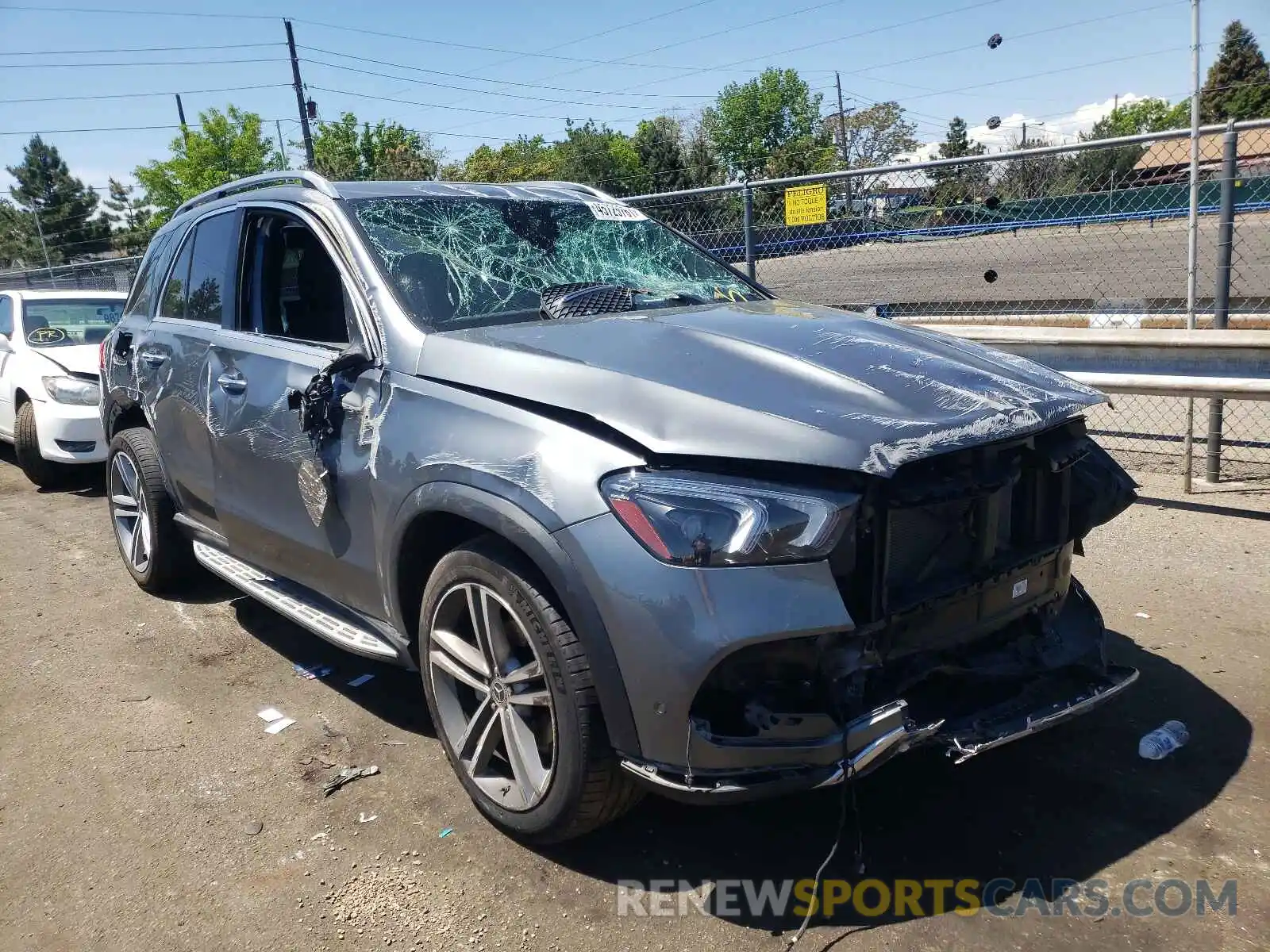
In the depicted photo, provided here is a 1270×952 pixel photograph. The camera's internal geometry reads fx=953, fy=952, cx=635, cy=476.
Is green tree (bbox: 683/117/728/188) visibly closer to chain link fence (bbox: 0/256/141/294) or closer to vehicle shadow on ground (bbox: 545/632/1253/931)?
chain link fence (bbox: 0/256/141/294)

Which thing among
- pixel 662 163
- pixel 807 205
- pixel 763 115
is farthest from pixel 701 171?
pixel 763 115

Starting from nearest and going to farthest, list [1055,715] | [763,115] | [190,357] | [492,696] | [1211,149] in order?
[1055,715]
[492,696]
[190,357]
[1211,149]
[763,115]

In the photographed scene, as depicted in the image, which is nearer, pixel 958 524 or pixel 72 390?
pixel 958 524

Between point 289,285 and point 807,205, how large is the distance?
5096 millimetres

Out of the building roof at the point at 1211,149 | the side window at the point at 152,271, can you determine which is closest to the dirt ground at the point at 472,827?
the side window at the point at 152,271

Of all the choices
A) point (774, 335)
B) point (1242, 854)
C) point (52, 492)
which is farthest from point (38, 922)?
point (52, 492)

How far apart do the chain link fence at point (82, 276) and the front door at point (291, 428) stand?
591 inches

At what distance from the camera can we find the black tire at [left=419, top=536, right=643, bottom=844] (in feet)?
7.84

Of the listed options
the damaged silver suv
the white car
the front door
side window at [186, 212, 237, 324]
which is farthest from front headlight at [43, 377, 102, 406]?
the damaged silver suv

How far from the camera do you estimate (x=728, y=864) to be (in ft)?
8.71

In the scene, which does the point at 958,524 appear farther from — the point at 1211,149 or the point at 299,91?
the point at 299,91

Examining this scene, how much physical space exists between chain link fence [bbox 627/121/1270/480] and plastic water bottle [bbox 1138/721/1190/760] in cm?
340

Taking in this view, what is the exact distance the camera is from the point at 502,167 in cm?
5441

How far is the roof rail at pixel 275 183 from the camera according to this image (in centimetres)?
363
